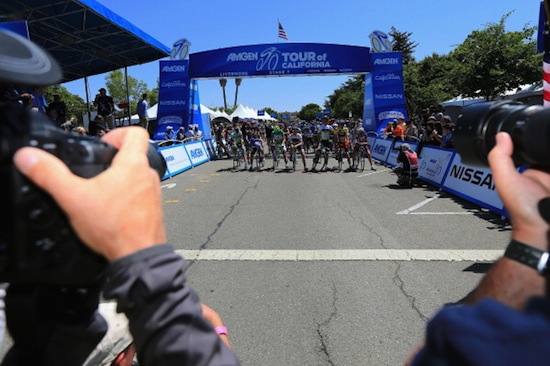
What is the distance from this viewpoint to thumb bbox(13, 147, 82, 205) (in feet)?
2.09

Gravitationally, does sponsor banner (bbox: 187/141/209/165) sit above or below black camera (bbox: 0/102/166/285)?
below

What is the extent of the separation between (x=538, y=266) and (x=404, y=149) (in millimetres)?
10044

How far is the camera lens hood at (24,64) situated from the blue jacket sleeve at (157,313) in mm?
431

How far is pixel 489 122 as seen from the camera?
1.07m

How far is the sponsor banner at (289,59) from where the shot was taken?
20.1 m

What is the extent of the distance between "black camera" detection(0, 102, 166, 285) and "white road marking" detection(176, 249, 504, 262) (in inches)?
163

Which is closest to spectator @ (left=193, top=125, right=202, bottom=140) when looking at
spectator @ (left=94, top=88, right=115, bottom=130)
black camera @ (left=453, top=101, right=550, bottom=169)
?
spectator @ (left=94, top=88, right=115, bottom=130)

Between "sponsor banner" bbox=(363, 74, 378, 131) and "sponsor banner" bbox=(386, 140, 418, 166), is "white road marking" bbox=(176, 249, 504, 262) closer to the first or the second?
"sponsor banner" bbox=(386, 140, 418, 166)

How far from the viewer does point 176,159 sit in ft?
47.3

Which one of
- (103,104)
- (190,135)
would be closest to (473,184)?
(103,104)

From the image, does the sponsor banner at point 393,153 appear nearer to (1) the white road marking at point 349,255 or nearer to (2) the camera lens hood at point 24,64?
(1) the white road marking at point 349,255

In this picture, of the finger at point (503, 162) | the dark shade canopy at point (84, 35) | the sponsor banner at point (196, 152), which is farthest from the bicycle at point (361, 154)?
the finger at point (503, 162)

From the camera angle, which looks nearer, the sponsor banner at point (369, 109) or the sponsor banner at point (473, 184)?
the sponsor banner at point (473, 184)

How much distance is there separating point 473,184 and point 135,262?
8357mm
